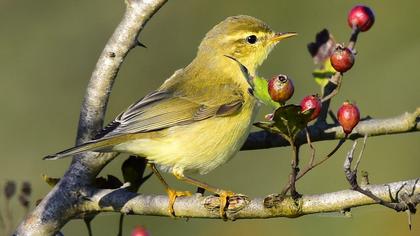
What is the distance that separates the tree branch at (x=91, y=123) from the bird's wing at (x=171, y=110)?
55 cm

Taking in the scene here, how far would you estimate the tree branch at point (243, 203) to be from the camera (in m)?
2.97

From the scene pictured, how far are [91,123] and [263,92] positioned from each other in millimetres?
1032

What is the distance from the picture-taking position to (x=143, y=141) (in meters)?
4.50

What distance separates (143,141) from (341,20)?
4.54 metres

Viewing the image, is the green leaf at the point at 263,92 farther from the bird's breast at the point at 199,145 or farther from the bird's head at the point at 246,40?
the bird's head at the point at 246,40

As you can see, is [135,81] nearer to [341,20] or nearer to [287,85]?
[341,20]

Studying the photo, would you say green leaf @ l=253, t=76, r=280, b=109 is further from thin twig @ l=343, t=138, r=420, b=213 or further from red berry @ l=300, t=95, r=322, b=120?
thin twig @ l=343, t=138, r=420, b=213

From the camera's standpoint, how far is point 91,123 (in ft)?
12.7

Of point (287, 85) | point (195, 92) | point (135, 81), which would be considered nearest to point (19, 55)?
point (135, 81)

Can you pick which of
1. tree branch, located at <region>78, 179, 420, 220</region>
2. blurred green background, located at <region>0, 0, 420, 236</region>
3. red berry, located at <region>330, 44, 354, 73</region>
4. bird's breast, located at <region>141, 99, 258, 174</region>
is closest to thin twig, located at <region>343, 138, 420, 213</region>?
tree branch, located at <region>78, 179, 420, 220</region>

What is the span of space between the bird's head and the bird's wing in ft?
1.24


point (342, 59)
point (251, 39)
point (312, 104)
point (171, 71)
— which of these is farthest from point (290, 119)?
point (171, 71)

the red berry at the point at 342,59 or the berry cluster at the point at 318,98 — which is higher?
the red berry at the point at 342,59

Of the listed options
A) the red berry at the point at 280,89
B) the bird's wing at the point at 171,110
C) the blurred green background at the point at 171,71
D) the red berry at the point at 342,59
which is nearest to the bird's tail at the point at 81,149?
the bird's wing at the point at 171,110
